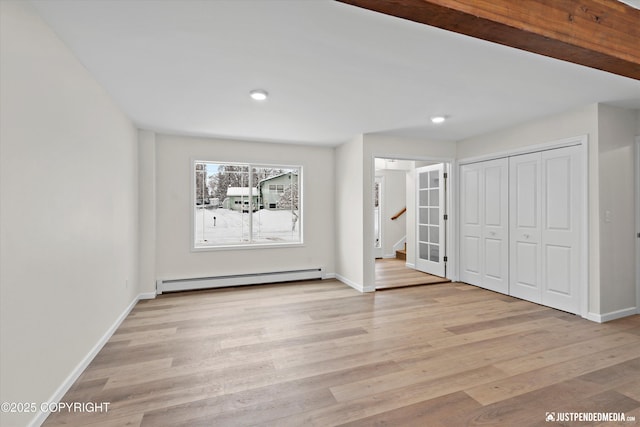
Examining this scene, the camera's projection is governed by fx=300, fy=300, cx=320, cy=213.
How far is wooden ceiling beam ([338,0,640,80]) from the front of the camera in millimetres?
1332

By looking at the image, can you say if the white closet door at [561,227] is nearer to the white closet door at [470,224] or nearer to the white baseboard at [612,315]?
the white baseboard at [612,315]

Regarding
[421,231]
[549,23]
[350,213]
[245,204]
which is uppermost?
[549,23]

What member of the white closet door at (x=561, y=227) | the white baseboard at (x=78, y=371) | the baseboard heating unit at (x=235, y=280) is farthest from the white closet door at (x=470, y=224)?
the white baseboard at (x=78, y=371)

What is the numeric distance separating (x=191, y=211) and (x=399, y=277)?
148 inches

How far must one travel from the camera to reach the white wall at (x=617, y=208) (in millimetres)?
3285

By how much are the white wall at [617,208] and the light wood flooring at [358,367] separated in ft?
1.09

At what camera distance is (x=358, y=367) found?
2344mm

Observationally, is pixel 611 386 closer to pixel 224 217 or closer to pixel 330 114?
pixel 330 114

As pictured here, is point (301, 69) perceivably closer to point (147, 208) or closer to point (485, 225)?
point (147, 208)

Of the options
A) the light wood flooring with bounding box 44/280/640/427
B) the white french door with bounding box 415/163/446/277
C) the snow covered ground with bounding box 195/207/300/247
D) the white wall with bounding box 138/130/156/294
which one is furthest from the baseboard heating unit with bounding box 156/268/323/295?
the white french door with bounding box 415/163/446/277

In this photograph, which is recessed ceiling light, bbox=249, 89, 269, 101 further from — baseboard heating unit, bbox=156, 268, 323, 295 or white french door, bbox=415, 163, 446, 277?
white french door, bbox=415, 163, 446, 277

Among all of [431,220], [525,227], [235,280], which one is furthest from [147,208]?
[525,227]

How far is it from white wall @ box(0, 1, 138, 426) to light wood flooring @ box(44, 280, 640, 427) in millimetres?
372

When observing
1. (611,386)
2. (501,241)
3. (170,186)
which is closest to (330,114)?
(170,186)
